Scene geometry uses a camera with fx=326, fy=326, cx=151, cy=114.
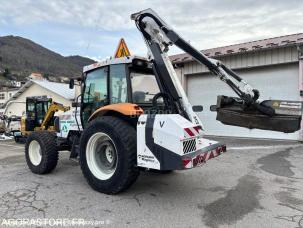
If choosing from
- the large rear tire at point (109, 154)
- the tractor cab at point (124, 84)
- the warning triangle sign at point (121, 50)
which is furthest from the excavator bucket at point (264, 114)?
the warning triangle sign at point (121, 50)

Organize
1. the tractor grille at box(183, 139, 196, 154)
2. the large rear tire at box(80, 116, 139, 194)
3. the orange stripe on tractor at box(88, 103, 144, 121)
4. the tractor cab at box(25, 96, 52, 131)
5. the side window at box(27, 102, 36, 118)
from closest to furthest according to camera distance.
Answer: the tractor grille at box(183, 139, 196, 154), the large rear tire at box(80, 116, 139, 194), the orange stripe on tractor at box(88, 103, 144, 121), the tractor cab at box(25, 96, 52, 131), the side window at box(27, 102, 36, 118)

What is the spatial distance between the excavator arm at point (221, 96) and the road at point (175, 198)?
124cm

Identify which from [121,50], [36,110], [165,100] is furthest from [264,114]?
[36,110]

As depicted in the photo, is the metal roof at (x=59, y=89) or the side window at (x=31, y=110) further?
the metal roof at (x=59, y=89)

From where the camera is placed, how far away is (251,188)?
6000 millimetres

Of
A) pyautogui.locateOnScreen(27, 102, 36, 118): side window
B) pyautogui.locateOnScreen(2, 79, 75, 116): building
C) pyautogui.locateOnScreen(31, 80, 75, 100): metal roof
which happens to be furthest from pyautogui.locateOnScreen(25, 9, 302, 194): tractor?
pyautogui.locateOnScreen(31, 80, 75, 100): metal roof

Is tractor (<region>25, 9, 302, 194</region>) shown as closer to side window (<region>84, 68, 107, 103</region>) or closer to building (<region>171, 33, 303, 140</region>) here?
side window (<region>84, 68, 107, 103</region>)

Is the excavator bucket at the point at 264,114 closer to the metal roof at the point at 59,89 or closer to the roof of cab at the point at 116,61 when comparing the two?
the roof of cab at the point at 116,61

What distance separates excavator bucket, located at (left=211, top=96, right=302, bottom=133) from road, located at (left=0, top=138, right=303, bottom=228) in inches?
48.7

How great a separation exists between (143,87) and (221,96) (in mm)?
1474

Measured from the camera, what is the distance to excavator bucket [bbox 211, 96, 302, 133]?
15.5ft

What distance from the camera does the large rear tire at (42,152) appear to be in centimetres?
686

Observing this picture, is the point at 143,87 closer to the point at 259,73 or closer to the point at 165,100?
the point at 165,100

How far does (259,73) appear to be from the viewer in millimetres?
13328
